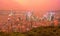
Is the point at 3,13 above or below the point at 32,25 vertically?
above

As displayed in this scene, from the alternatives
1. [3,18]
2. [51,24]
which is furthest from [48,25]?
[3,18]

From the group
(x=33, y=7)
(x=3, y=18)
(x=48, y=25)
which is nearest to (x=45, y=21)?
(x=48, y=25)

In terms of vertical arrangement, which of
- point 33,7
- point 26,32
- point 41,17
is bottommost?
point 26,32

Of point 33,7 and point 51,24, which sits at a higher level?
point 33,7

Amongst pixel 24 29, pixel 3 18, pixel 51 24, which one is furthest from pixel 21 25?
pixel 51 24

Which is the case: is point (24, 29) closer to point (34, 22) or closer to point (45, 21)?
point (34, 22)

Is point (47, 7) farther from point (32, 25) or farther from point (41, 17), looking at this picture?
point (32, 25)

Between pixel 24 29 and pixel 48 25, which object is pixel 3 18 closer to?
pixel 24 29
